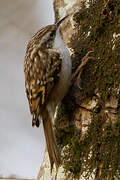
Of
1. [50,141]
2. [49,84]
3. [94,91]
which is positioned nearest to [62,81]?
[49,84]

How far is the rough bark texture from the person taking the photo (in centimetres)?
165

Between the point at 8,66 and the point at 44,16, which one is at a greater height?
the point at 44,16

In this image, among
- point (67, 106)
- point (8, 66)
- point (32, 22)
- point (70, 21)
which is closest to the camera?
point (67, 106)

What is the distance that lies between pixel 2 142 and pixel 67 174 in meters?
2.83

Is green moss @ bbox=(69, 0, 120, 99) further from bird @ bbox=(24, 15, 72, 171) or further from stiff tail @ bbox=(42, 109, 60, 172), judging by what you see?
stiff tail @ bbox=(42, 109, 60, 172)

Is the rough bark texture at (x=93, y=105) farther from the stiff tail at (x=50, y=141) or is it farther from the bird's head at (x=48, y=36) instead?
the bird's head at (x=48, y=36)

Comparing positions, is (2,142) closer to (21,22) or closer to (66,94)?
(21,22)

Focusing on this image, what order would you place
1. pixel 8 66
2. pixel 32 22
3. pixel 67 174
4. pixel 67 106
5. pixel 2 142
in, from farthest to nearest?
pixel 2 142, pixel 8 66, pixel 32 22, pixel 67 106, pixel 67 174

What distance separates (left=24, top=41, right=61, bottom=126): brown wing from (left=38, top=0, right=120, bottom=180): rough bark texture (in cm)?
12

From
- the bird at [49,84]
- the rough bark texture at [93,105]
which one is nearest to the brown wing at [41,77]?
the bird at [49,84]

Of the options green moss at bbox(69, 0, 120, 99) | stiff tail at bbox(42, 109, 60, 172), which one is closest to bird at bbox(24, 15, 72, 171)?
stiff tail at bbox(42, 109, 60, 172)

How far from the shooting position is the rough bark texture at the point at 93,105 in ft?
5.42

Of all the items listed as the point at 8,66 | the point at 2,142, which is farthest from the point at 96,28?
the point at 2,142

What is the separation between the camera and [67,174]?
1.82 m
